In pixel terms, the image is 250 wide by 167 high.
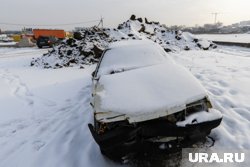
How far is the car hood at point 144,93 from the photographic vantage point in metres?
2.98

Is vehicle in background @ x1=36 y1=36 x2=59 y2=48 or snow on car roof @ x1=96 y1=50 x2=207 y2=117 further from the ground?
snow on car roof @ x1=96 y1=50 x2=207 y2=117

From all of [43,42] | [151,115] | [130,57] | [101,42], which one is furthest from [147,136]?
[43,42]

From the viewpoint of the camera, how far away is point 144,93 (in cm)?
333

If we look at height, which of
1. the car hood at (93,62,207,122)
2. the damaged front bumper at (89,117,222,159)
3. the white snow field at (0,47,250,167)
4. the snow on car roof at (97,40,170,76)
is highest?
the snow on car roof at (97,40,170,76)

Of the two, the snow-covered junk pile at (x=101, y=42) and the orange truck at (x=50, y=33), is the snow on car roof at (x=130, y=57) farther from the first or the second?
the orange truck at (x=50, y=33)

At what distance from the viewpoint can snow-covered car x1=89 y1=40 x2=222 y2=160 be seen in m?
2.93

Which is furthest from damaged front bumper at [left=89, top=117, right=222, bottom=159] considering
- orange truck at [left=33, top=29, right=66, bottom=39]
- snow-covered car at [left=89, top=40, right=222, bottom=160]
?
orange truck at [left=33, top=29, right=66, bottom=39]

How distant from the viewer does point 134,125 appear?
3000mm

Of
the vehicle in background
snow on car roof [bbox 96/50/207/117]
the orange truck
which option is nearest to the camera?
snow on car roof [bbox 96/50/207/117]

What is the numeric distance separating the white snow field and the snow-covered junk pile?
14.1ft

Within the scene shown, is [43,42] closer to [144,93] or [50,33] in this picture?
[50,33]

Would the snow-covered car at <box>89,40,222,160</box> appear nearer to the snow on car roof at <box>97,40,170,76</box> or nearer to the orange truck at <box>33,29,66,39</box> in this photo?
the snow on car roof at <box>97,40,170,76</box>

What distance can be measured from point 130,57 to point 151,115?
2102mm

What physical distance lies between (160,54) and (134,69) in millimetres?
863
